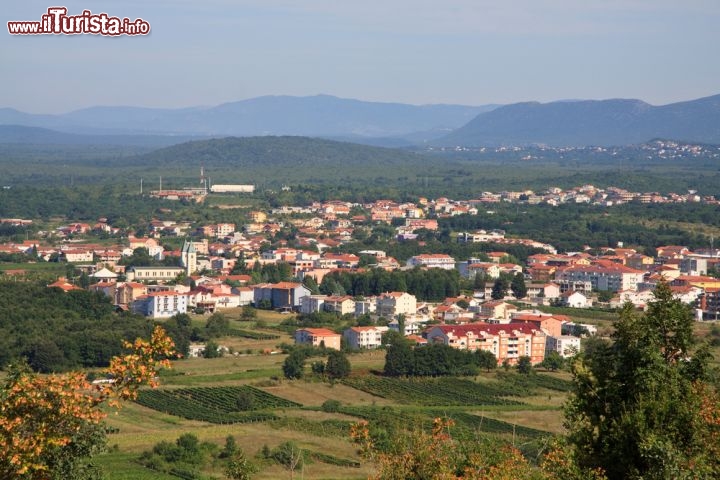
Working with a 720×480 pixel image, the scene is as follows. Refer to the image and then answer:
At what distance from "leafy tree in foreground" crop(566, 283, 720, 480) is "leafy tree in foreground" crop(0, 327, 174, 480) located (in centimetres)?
320

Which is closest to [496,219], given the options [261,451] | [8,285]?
[8,285]

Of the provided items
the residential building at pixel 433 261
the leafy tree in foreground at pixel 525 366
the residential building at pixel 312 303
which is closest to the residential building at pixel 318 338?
the leafy tree in foreground at pixel 525 366

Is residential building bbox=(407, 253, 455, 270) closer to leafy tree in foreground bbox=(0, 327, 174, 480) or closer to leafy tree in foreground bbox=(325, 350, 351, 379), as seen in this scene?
leafy tree in foreground bbox=(325, 350, 351, 379)

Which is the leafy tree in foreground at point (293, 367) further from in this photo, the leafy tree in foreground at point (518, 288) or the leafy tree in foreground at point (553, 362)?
the leafy tree in foreground at point (518, 288)

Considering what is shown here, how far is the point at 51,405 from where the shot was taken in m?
7.32

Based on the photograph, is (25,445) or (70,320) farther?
(70,320)

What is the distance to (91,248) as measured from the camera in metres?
50.6

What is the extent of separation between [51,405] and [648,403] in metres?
3.96

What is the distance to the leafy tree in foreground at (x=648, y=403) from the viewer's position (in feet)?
28.9

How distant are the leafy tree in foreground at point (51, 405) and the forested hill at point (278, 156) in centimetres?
9763

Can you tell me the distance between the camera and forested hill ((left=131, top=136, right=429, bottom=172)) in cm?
11056

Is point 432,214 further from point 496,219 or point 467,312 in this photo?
point 467,312

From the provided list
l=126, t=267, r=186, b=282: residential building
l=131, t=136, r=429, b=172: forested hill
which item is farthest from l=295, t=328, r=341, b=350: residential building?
l=131, t=136, r=429, b=172: forested hill

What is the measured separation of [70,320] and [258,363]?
5905mm
